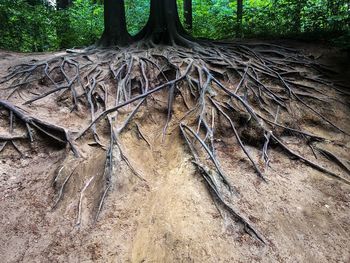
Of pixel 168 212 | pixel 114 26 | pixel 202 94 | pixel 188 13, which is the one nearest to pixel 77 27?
pixel 188 13

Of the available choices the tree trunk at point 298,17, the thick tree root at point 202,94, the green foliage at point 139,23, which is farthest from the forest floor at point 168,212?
the tree trunk at point 298,17

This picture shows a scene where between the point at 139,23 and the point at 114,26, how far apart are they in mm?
5608

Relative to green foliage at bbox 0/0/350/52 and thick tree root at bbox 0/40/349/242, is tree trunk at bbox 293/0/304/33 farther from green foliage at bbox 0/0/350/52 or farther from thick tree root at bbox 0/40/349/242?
thick tree root at bbox 0/40/349/242

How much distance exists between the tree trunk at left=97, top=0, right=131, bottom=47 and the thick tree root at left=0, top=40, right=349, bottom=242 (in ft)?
2.24

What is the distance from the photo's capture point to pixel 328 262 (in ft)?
11.3

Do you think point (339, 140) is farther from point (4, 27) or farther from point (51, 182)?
point (4, 27)

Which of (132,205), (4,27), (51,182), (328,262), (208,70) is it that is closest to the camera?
(328,262)

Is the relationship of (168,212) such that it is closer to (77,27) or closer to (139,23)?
(77,27)

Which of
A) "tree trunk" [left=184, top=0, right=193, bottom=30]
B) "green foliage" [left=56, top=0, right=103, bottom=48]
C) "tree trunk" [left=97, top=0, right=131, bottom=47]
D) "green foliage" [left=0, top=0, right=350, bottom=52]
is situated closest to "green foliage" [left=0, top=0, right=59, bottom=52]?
"green foliage" [left=0, top=0, right=350, bottom=52]

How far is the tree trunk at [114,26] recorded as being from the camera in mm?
7914

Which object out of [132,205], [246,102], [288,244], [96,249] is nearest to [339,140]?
[246,102]

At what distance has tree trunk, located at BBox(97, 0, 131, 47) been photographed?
7914 mm

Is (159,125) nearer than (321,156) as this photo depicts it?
No

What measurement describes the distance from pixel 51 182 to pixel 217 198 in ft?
6.95
